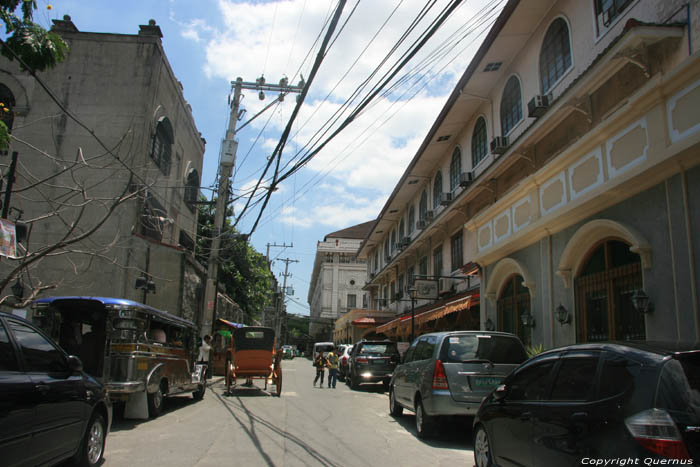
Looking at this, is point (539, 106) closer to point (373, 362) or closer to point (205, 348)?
point (373, 362)

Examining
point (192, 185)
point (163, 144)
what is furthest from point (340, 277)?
point (163, 144)

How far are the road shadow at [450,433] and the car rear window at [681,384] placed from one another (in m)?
5.14

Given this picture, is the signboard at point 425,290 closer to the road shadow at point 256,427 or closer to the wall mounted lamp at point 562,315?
the road shadow at point 256,427

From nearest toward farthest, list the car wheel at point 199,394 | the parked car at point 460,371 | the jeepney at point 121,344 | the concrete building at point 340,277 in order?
the parked car at point 460,371 < the jeepney at point 121,344 < the car wheel at point 199,394 < the concrete building at point 340,277

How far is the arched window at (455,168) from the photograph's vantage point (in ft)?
70.6

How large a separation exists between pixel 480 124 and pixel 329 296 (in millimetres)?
54322

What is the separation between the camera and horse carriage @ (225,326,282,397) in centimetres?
1581

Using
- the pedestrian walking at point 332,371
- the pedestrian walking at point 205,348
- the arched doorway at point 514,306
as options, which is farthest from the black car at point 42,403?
the pedestrian walking at point 332,371

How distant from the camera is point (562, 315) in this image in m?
10.0

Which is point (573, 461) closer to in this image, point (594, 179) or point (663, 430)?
point (663, 430)

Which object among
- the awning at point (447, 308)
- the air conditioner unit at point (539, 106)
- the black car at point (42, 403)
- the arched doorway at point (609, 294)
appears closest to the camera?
the black car at point (42, 403)

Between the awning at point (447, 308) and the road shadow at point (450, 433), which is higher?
the awning at point (447, 308)

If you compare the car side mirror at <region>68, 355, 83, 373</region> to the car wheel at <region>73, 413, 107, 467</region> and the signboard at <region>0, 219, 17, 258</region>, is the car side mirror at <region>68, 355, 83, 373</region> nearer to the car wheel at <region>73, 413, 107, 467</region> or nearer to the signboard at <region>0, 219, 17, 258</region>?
the car wheel at <region>73, 413, 107, 467</region>

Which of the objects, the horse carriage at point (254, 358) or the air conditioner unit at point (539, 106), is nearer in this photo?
the air conditioner unit at point (539, 106)
